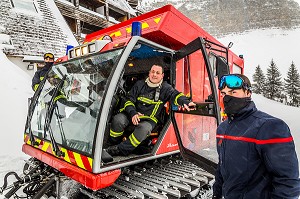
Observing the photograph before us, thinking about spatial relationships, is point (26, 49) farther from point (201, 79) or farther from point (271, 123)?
point (271, 123)

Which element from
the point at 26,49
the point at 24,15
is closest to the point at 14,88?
the point at 26,49

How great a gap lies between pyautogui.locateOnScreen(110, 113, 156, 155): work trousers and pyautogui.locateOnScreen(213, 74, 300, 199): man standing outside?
4.61ft

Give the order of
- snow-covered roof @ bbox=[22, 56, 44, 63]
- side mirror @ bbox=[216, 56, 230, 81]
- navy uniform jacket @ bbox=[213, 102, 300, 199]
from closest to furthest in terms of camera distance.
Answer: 1. navy uniform jacket @ bbox=[213, 102, 300, 199]
2. side mirror @ bbox=[216, 56, 230, 81]
3. snow-covered roof @ bbox=[22, 56, 44, 63]

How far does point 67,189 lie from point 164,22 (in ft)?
8.22

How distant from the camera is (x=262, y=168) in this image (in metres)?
1.53

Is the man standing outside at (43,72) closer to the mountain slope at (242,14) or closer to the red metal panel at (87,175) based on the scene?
the red metal panel at (87,175)

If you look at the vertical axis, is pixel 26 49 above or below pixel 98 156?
above

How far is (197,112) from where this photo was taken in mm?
2877

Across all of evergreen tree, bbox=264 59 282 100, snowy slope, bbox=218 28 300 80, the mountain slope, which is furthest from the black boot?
the mountain slope

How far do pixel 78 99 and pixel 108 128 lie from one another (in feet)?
3.01

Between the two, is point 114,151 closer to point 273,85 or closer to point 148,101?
point 148,101

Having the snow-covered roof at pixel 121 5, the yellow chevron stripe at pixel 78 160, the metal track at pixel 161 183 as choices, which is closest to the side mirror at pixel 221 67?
the metal track at pixel 161 183

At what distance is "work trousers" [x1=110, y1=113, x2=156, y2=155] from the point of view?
3.04 meters

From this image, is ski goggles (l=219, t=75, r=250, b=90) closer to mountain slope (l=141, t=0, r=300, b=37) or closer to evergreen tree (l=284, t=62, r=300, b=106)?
evergreen tree (l=284, t=62, r=300, b=106)
